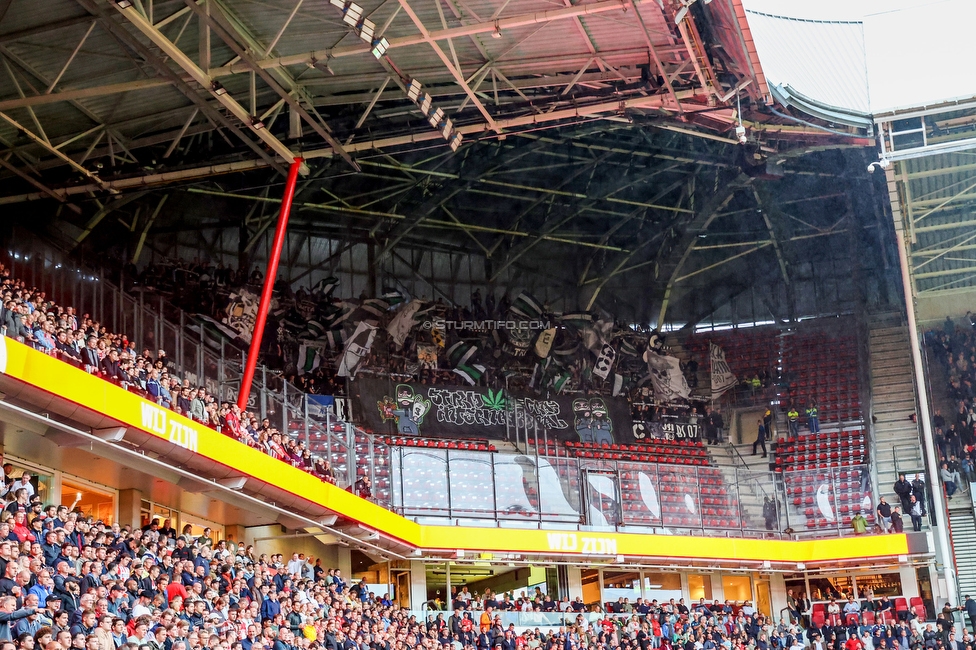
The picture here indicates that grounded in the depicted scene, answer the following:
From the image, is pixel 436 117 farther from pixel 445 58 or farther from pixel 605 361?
pixel 605 361

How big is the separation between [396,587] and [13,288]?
12.6 metres

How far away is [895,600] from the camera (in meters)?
31.9

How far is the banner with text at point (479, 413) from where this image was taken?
32062 millimetres

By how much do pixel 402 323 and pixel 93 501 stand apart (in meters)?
15.5

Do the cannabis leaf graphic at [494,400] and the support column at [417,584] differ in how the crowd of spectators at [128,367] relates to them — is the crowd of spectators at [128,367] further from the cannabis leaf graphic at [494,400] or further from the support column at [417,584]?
the cannabis leaf graphic at [494,400]

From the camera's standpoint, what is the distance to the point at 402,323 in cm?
3569

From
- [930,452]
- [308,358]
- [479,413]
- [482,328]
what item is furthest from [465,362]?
[930,452]

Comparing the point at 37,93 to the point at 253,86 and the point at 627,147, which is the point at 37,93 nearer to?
the point at 253,86

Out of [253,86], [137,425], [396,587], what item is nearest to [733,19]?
[253,86]

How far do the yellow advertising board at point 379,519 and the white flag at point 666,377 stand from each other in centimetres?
770

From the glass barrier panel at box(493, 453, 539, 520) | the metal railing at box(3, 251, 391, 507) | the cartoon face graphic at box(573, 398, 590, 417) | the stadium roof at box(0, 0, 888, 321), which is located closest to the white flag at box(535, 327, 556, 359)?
the cartoon face graphic at box(573, 398, 590, 417)

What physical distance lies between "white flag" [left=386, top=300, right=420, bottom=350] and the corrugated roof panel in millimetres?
13716

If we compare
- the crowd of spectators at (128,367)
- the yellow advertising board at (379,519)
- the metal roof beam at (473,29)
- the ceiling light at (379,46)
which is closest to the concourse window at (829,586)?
the yellow advertising board at (379,519)

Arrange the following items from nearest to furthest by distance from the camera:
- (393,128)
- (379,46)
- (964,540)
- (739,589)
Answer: (379,46) < (393,128) < (964,540) < (739,589)
